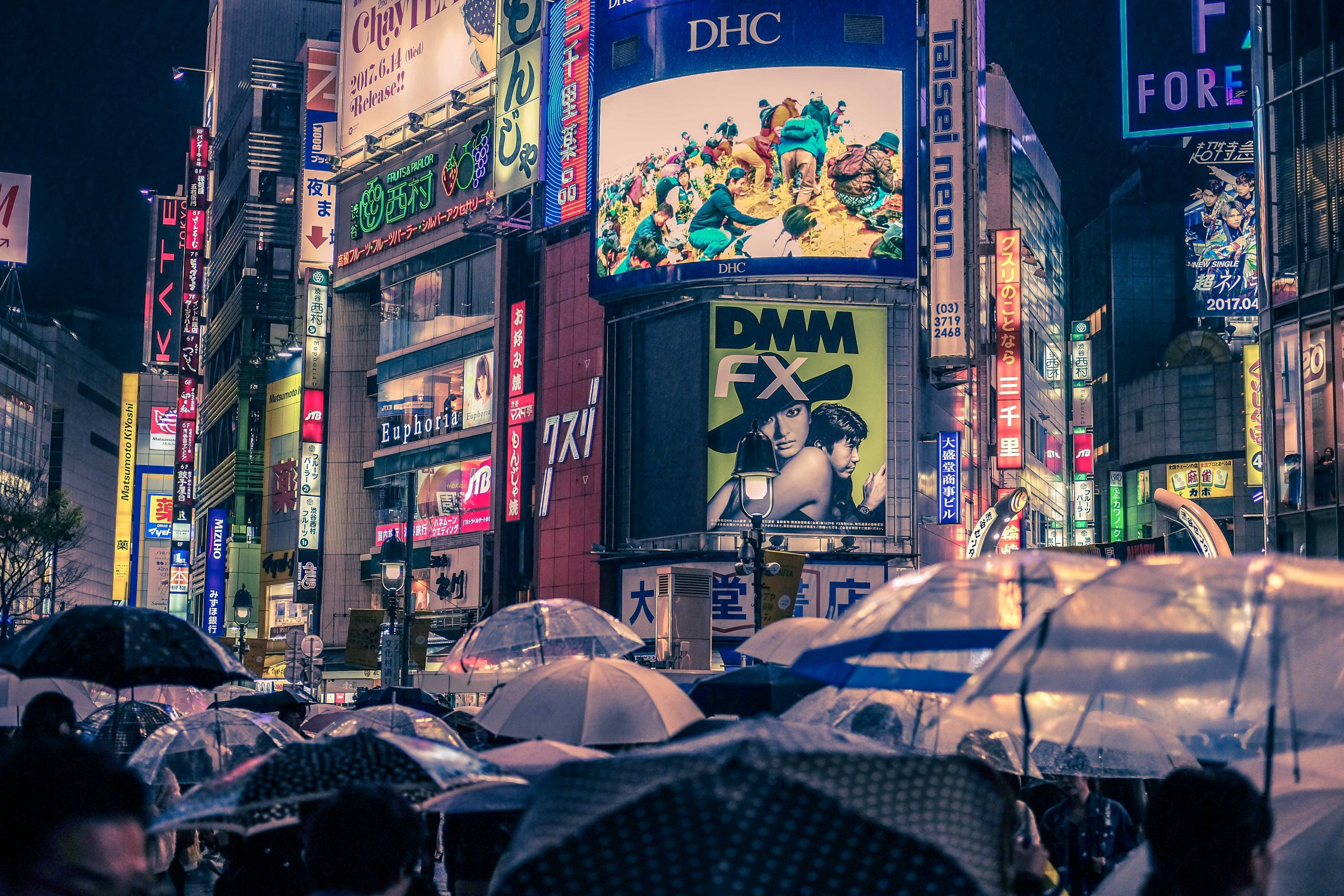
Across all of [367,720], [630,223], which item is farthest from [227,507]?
[367,720]

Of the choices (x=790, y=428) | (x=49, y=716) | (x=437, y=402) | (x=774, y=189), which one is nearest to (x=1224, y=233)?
(x=437, y=402)

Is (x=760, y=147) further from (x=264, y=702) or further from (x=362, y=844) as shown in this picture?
(x=362, y=844)

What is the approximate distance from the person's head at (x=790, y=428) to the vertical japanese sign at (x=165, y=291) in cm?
5761

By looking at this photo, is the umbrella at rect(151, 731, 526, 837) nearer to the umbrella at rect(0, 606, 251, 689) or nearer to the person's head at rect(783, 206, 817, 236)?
the umbrella at rect(0, 606, 251, 689)

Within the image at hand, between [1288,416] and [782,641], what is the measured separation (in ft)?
49.5

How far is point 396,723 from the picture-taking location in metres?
10.8

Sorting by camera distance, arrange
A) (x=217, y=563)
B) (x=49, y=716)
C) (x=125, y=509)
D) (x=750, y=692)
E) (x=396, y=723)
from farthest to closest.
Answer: (x=125, y=509) → (x=217, y=563) → (x=750, y=692) → (x=396, y=723) → (x=49, y=716)

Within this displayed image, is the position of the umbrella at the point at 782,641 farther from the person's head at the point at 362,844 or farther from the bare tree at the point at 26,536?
the bare tree at the point at 26,536

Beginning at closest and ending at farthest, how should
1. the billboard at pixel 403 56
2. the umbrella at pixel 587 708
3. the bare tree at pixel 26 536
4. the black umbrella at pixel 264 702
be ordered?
the umbrella at pixel 587 708 < the black umbrella at pixel 264 702 < the billboard at pixel 403 56 < the bare tree at pixel 26 536

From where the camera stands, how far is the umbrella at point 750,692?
17062 millimetres

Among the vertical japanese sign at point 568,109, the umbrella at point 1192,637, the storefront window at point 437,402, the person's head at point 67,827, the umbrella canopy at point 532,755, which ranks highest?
the vertical japanese sign at point 568,109

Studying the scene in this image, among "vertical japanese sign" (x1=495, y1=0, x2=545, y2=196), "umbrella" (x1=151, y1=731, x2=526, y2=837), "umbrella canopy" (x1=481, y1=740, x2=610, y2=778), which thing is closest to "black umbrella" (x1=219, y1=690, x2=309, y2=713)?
"umbrella canopy" (x1=481, y1=740, x2=610, y2=778)

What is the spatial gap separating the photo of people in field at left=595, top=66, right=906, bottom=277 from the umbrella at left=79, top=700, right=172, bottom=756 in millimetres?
29823

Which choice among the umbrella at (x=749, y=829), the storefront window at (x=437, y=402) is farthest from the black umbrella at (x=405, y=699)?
the storefront window at (x=437, y=402)
